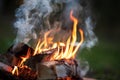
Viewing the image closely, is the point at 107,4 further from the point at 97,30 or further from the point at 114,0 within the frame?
the point at 97,30

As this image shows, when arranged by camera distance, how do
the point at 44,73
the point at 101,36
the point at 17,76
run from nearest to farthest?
the point at 44,73
the point at 17,76
the point at 101,36

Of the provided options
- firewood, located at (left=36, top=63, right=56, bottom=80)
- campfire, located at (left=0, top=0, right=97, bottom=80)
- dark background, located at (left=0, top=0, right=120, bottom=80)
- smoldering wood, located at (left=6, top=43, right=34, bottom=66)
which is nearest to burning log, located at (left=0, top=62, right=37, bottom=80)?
campfire, located at (left=0, top=0, right=97, bottom=80)

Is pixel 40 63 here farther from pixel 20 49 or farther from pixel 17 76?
pixel 20 49

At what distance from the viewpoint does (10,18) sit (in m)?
15.4

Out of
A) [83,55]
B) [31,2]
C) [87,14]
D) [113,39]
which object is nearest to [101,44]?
[113,39]

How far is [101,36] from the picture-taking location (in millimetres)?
14312

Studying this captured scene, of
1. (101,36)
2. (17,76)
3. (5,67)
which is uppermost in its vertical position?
(101,36)

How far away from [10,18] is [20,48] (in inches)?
378

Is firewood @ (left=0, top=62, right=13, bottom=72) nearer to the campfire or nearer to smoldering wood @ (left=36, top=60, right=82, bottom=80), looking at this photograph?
the campfire

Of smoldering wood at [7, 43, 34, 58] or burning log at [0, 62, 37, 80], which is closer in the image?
burning log at [0, 62, 37, 80]

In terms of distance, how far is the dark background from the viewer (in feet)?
30.6

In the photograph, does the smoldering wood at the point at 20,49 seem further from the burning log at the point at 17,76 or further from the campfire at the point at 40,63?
the burning log at the point at 17,76

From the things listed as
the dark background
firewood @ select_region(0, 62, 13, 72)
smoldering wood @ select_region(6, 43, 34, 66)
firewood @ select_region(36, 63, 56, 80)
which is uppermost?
the dark background

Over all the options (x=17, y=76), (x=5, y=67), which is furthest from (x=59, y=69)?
(x=5, y=67)
